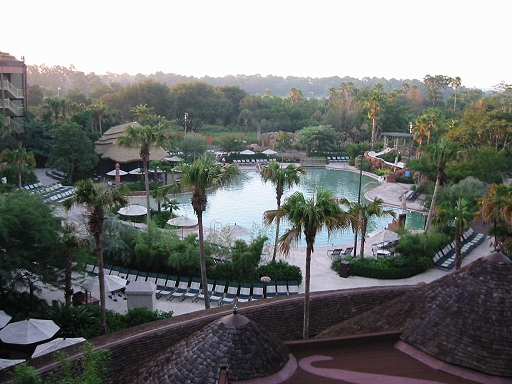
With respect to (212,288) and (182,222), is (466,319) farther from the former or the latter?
(182,222)

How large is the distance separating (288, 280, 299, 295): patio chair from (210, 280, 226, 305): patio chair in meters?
2.52

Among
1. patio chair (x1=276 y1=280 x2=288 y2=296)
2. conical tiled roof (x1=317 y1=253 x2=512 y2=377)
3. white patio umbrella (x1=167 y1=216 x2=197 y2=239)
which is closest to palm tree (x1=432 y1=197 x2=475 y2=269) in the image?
→ patio chair (x1=276 y1=280 x2=288 y2=296)

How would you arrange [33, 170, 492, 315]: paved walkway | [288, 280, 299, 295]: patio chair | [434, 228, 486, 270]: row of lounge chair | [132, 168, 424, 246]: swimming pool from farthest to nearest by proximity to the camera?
[132, 168, 424, 246]: swimming pool → [434, 228, 486, 270]: row of lounge chair → [288, 280, 299, 295]: patio chair → [33, 170, 492, 315]: paved walkway

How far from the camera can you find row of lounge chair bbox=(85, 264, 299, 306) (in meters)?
19.0

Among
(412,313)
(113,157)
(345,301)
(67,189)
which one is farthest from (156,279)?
(113,157)

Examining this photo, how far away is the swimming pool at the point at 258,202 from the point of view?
97.2 ft

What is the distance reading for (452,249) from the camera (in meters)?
25.0

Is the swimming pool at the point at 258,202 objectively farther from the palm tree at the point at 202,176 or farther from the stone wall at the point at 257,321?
the stone wall at the point at 257,321

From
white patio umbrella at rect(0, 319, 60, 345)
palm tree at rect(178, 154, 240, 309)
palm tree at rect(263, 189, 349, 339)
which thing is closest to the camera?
palm tree at rect(263, 189, 349, 339)

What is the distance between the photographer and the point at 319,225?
1254 centimetres

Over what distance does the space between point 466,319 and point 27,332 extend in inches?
420

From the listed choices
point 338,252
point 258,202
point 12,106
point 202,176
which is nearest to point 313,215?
point 202,176

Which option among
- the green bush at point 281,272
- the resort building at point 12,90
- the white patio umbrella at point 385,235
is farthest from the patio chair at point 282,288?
the resort building at point 12,90

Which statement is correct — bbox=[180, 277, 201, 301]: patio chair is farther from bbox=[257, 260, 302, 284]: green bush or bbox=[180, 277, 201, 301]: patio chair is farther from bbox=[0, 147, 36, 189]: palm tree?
bbox=[0, 147, 36, 189]: palm tree
